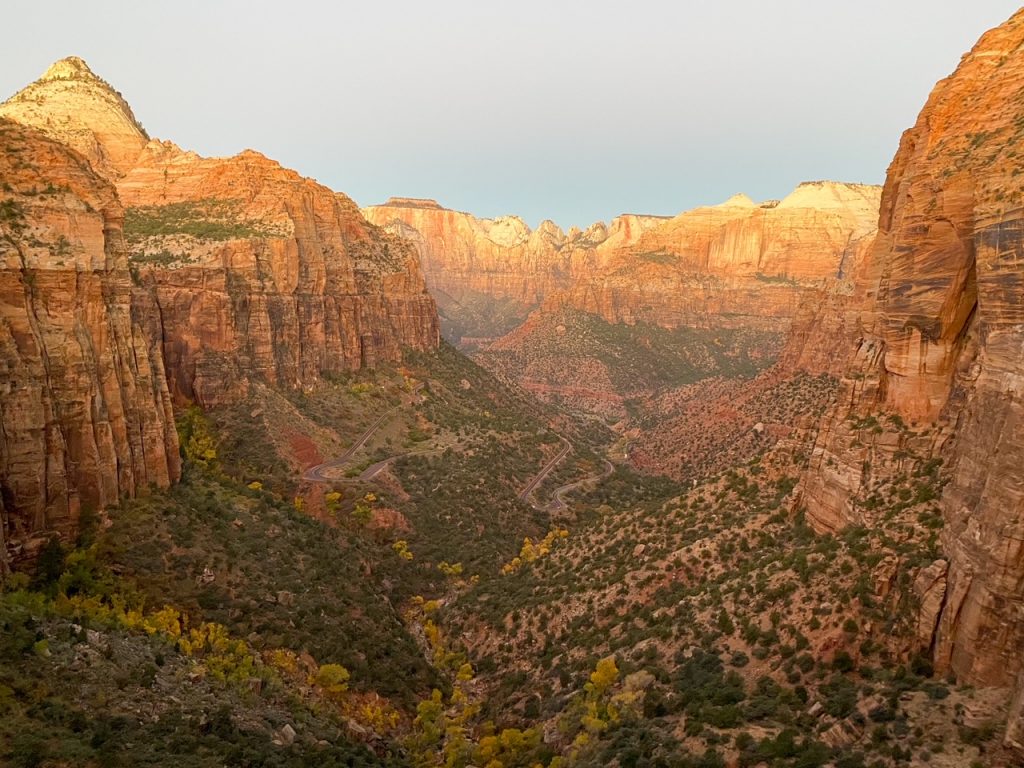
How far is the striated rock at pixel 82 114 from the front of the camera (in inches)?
3334

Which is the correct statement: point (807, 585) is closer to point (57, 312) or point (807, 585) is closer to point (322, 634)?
point (322, 634)

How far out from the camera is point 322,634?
126ft

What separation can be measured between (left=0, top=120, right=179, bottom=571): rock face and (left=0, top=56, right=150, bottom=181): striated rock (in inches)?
2031

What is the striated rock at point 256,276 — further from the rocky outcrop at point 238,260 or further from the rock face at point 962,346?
the rock face at point 962,346

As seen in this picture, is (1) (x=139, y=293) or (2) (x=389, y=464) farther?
(2) (x=389, y=464)

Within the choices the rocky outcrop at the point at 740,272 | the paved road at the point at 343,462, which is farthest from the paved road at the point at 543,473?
the rocky outcrop at the point at 740,272

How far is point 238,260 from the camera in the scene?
71.4 m

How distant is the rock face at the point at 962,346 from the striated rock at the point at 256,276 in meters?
54.4

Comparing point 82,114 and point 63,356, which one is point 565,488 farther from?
point 82,114

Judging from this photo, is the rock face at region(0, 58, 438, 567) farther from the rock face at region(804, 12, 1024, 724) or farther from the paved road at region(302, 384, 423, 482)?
the rock face at region(804, 12, 1024, 724)

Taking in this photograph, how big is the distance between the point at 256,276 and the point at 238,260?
2366mm

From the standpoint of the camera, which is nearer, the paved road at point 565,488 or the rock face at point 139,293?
the rock face at point 139,293

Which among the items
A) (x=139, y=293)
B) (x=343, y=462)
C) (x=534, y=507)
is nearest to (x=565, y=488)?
(x=534, y=507)

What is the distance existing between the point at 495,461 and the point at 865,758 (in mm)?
56628
